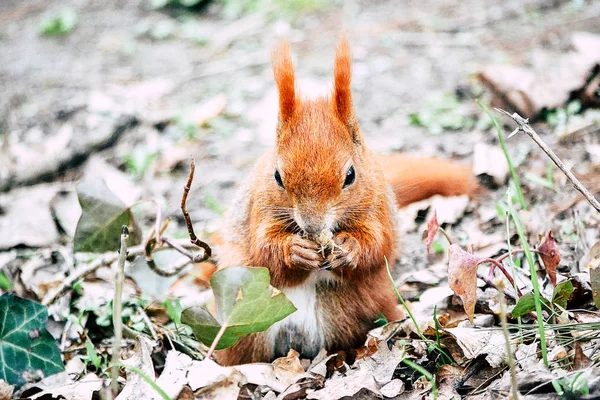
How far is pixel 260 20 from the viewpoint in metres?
6.29

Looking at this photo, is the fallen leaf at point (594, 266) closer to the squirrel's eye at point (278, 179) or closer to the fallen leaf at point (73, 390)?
the squirrel's eye at point (278, 179)

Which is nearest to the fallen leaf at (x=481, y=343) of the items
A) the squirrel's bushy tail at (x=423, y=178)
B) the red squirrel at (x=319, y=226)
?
the red squirrel at (x=319, y=226)

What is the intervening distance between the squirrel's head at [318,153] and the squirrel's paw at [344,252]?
0.18ft

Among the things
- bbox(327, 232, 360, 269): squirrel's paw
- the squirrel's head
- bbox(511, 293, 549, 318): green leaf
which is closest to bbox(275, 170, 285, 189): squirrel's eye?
the squirrel's head

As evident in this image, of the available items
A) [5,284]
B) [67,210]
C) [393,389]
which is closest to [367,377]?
[393,389]

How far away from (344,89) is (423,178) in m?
0.84

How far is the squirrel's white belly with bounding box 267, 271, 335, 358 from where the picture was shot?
250cm

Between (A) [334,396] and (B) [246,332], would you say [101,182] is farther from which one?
(A) [334,396]

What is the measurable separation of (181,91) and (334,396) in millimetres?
3813

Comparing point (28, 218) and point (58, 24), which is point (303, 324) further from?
point (58, 24)

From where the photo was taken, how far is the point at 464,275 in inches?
77.3

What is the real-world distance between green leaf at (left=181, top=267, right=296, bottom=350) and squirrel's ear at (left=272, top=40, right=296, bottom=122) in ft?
2.04

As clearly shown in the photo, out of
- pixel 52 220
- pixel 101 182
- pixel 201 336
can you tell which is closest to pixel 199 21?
pixel 52 220

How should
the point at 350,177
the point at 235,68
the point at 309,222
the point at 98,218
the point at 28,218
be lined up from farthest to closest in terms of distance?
the point at 235,68
the point at 28,218
the point at 98,218
the point at 350,177
the point at 309,222
